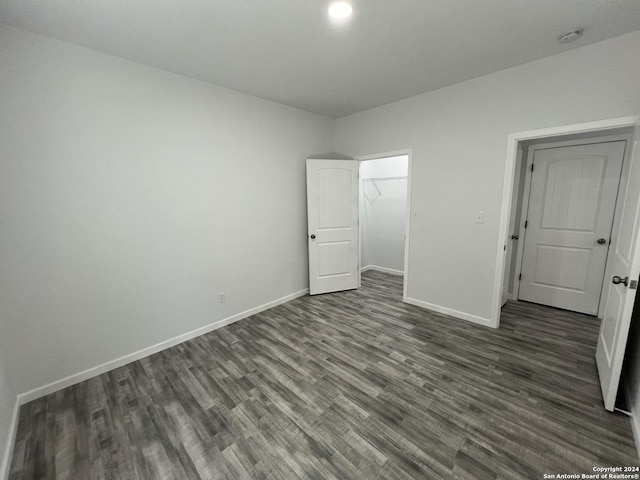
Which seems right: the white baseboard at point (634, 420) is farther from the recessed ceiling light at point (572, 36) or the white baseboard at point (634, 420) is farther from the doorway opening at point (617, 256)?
the recessed ceiling light at point (572, 36)

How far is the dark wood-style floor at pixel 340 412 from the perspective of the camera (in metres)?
1.44

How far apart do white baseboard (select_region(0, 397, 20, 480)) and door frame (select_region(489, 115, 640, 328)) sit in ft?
13.1

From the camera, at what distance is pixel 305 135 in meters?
3.74

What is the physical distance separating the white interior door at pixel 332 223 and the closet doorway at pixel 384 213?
1.19 m

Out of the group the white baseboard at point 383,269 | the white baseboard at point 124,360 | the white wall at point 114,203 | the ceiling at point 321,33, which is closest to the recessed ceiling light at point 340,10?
the ceiling at point 321,33

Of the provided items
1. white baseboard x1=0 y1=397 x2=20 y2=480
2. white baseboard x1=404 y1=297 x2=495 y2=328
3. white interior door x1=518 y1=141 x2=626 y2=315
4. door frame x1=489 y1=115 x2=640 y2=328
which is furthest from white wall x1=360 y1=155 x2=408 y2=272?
white baseboard x1=0 y1=397 x2=20 y2=480

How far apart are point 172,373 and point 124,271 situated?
1013mm

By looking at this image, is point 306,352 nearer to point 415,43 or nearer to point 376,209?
point 415,43

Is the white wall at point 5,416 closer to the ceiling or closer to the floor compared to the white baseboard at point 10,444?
closer to the ceiling

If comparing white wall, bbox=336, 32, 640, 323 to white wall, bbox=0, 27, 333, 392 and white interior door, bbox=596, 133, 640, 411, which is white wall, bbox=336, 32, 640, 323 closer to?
white interior door, bbox=596, 133, 640, 411

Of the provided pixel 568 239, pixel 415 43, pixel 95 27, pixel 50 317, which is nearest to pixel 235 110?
pixel 95 27

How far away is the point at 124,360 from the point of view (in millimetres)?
2363

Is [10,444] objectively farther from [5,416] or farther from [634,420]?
[634,420]

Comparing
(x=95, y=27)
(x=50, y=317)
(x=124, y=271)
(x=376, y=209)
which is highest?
(x=95, y=27)
